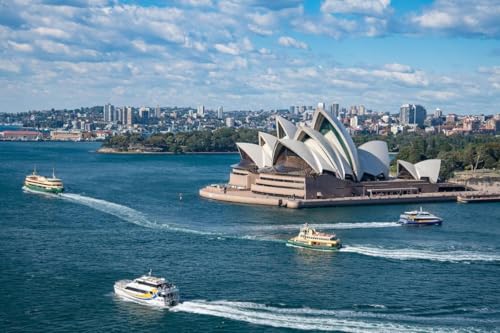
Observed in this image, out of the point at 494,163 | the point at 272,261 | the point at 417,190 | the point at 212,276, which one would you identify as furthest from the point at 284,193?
the point at 494,163

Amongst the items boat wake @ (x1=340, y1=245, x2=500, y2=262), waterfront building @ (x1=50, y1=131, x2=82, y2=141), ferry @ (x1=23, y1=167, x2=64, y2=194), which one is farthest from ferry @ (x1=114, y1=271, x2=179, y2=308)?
waterfront building @ (x1=50, y1=131, x2=82, y2=141)

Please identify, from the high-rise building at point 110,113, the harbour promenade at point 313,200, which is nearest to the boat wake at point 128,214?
the harbour promenade at point 313,200

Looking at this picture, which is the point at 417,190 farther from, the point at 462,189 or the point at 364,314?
the point at 364,314

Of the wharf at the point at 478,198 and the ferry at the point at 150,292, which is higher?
the wharf at the point at 478,198

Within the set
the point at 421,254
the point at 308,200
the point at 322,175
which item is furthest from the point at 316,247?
the point at 322,175

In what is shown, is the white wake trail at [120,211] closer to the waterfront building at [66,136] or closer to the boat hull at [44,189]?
the boat hull at [44,189]

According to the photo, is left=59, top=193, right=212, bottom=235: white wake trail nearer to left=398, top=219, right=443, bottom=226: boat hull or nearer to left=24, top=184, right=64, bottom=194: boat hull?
left=24, top=184, right=64, bottom=194: boat hull
